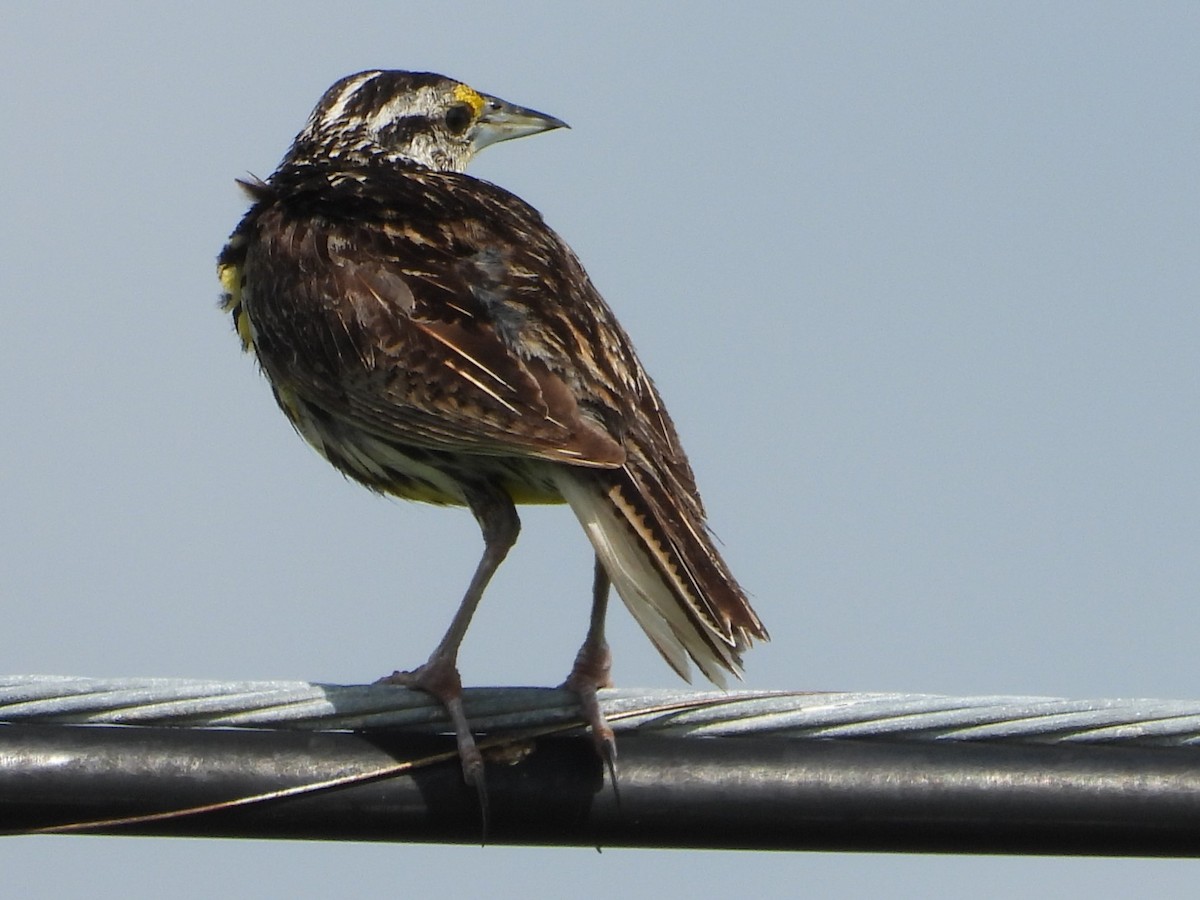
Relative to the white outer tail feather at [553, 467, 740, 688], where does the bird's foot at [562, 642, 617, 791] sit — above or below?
below

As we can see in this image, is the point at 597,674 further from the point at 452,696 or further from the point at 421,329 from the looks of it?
the point at 421,329

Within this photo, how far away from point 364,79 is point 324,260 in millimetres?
2779

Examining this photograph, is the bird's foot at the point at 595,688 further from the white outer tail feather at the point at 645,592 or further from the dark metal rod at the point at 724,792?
the white outer tail feather at the point at 645,592

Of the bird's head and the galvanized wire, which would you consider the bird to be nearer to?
the galvanized wire

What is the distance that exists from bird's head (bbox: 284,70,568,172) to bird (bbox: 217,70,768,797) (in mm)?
1293

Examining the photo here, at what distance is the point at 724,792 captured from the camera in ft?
15.4

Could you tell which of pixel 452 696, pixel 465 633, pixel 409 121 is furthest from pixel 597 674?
pixel 409 121

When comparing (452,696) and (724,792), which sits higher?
(452,696)

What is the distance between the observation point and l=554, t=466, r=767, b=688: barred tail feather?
19.0 feet

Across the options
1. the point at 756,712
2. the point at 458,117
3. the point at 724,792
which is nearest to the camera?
the point at 724,792

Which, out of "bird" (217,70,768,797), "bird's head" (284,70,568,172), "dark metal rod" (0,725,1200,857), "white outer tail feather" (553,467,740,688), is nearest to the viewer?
"dark metal rod" (0,725,1200,857)

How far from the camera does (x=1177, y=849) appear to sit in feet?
15.4

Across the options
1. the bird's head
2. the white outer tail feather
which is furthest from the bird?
the bird's head

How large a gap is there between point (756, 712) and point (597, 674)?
1.61 m
